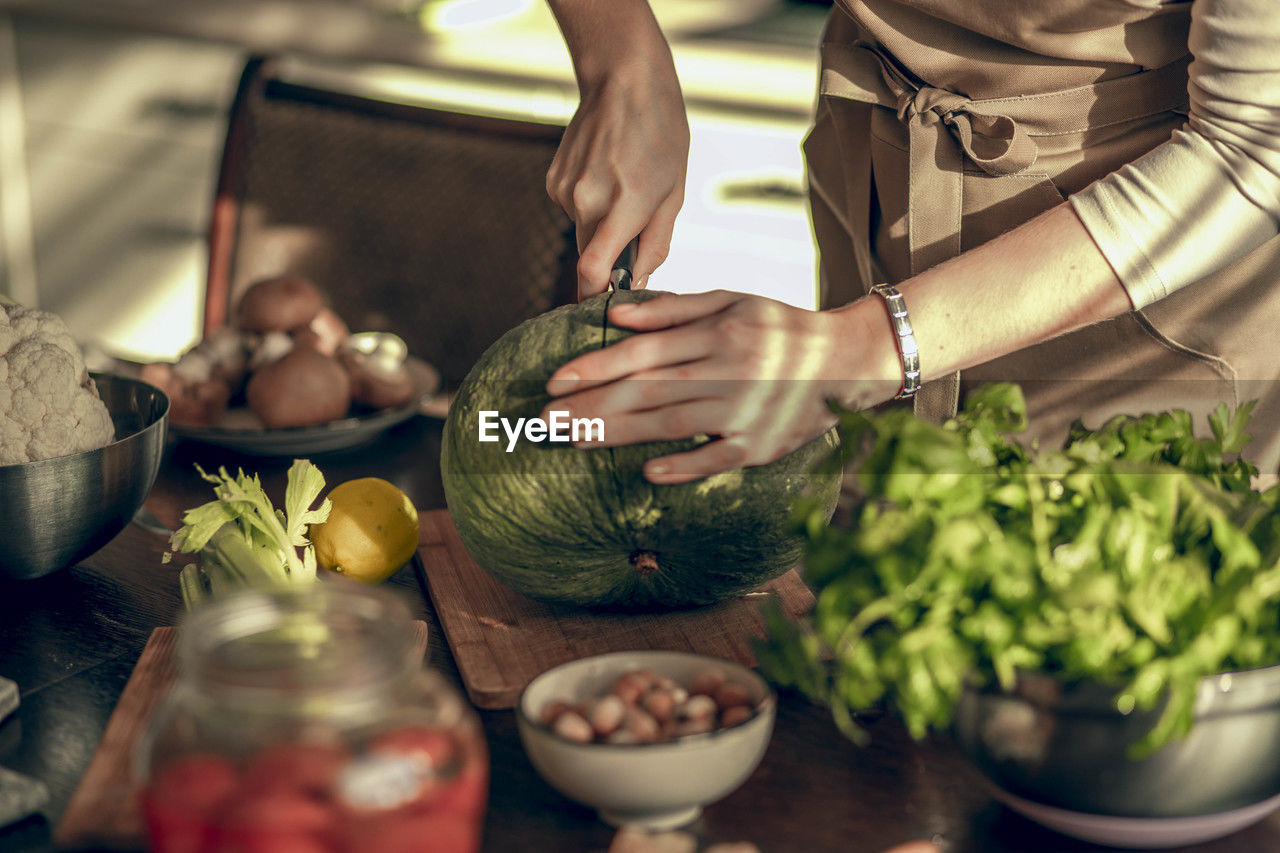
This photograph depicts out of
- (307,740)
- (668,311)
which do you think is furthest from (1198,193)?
(307,740)

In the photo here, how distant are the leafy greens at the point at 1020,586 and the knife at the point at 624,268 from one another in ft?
1.51

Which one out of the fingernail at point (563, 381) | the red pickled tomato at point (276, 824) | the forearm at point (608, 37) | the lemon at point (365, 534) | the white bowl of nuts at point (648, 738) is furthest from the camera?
the forearm at point (608, 37)

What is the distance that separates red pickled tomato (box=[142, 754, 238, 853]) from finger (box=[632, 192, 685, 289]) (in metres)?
0.68

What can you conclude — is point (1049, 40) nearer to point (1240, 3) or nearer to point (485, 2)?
point (1240, 3)

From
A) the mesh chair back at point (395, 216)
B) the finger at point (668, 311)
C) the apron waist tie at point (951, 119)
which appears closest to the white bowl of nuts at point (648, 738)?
the finger at point (668, 311)

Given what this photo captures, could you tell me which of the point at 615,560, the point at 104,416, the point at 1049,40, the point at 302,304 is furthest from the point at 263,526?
the point at 1049,40

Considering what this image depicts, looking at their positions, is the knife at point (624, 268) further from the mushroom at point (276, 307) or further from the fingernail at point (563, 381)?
the mushroom at point (276, 307)

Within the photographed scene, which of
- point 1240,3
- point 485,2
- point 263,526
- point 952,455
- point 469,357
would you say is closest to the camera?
point 952,455

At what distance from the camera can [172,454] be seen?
1293 mm

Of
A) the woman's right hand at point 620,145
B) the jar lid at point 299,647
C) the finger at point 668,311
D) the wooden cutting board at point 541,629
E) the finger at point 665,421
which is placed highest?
the woman's right hand at point 620,145

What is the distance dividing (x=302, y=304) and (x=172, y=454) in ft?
0.77

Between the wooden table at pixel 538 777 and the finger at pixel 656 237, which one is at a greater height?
the finger at pixel 656 237

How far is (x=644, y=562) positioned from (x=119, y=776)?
384 millimetres

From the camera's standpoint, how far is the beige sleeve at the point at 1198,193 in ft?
2.85
